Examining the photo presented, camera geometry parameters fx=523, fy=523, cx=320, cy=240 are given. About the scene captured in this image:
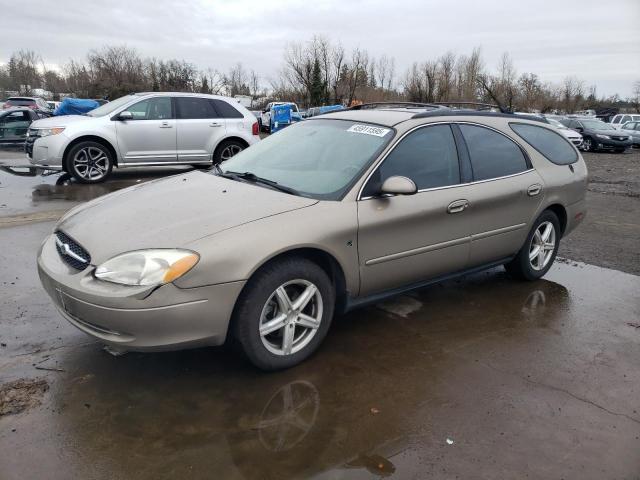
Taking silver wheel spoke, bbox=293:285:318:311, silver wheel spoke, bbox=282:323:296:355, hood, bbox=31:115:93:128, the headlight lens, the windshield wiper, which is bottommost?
silver wheel spoke, bbox=282:323:296:355

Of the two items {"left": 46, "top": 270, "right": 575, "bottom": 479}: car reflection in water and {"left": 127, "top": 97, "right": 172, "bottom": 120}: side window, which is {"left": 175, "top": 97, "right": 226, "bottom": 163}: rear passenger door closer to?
{"left": 127, "top": 97, "right": 172, "bottom": 120}: side window

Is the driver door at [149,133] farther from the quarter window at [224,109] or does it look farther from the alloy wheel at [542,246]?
the alloy wheel at [542,246]

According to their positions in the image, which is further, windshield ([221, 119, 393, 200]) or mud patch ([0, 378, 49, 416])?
windshield ([221, 119, 393, 200])

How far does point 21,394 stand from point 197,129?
814cm

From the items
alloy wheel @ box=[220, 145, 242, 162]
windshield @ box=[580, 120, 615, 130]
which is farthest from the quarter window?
windshield @ box=[580, 120, 615, 130]

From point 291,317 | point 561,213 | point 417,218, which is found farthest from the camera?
point 561,213

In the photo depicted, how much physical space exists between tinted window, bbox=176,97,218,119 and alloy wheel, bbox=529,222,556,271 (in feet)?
24.6

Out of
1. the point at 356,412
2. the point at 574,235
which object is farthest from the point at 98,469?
the point at 574,235

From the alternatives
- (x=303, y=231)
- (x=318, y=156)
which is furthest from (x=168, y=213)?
(x=318, y=156)

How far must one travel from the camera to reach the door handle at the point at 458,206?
13.1ft

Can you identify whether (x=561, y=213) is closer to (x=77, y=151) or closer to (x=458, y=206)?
(x=458, y=206)

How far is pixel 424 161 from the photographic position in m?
3.99

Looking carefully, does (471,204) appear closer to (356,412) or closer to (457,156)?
(457,156)

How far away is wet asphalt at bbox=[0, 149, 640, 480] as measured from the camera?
8.22ft
